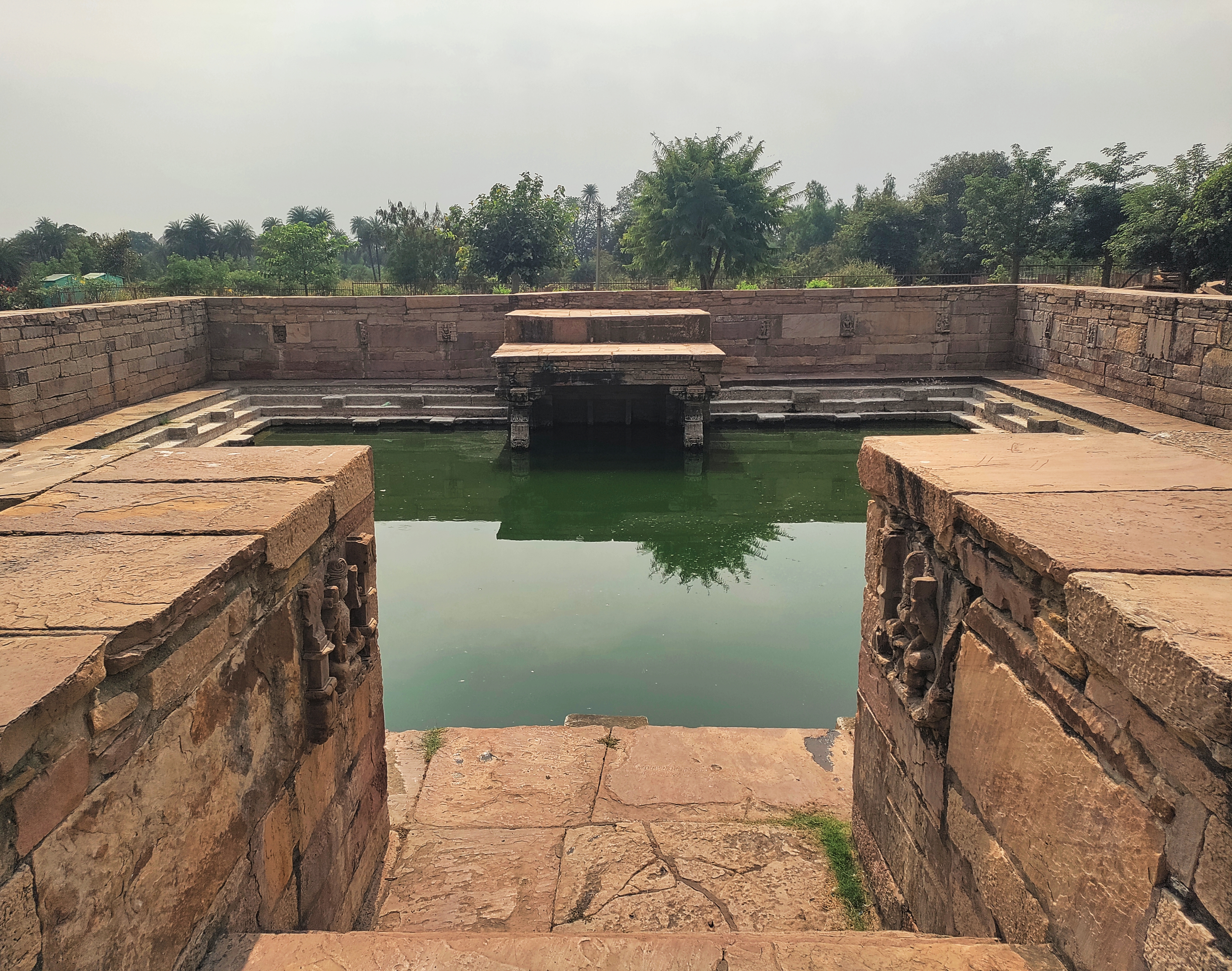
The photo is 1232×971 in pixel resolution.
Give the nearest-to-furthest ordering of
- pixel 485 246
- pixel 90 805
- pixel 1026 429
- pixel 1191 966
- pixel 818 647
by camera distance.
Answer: pixel 1191 966, pixel 90 805, pixel 818 647, pixel 1026 429, pixel 485 246

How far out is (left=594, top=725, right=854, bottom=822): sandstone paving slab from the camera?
364 centimetres

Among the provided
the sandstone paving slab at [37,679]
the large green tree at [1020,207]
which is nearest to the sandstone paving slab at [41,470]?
the sandstone paving slab at [37,679]

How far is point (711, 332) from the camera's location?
1425 centimetres

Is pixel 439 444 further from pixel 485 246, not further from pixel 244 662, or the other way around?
pixel 485 246

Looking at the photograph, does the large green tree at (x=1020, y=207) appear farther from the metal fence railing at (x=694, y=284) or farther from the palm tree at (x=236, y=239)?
the palm tree at (x=236, y=239)

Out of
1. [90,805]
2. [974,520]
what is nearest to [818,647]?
[974,520]

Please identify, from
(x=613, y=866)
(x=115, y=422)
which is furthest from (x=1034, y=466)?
(x=115, y=422)

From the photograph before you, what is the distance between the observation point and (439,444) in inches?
454

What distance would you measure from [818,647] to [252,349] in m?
12.2

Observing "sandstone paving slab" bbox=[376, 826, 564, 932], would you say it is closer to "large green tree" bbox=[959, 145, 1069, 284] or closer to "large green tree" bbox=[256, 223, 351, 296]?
"large green tree" bbox=[959, 145, 1069, 284]

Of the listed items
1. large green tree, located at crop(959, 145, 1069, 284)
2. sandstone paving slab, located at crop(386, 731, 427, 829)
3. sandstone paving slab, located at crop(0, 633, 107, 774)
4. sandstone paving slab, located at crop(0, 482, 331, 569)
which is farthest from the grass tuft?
large green tree, located at crop(959, 145, 1069, 284)

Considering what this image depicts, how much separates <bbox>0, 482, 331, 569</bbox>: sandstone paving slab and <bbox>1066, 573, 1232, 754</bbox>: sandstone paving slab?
2.00 meters

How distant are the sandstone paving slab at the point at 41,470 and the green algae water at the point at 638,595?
2.09 meters

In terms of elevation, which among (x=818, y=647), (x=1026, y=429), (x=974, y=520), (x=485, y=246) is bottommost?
(x=818, y=647)
